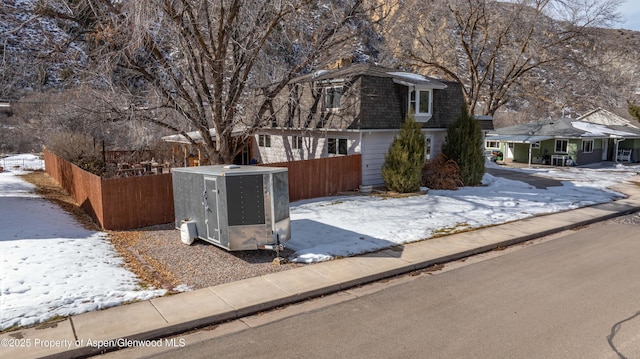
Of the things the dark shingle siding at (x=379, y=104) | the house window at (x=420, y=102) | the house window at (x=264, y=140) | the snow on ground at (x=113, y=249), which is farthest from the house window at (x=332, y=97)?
the house window at (x=264, y=140)

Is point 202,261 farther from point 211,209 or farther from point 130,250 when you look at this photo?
point 130,250

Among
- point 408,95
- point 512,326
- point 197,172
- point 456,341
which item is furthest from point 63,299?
point 408,95

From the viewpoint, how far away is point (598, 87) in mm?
37188

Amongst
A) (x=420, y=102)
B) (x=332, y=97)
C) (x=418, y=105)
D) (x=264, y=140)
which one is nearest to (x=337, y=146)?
(x=332, y=97)

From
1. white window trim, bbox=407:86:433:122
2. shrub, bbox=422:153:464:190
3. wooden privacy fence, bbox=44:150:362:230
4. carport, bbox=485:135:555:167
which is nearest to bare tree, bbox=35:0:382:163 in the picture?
wooden privacy fence, bbox=44:150:362:230

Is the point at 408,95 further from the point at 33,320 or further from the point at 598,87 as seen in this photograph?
the point at 598,87

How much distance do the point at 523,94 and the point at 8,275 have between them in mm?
40234

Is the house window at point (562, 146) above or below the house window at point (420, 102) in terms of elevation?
below

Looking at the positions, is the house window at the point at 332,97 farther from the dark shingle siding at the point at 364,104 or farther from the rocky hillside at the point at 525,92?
the rocky hillside at the point at 525,92

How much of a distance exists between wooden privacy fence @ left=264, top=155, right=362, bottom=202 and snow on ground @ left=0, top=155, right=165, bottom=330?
7237 mm

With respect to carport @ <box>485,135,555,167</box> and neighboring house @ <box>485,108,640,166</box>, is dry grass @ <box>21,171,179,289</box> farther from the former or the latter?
neighboring house @ <box>485,108,640,166</box>

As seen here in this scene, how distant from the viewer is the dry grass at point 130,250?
27.2ft

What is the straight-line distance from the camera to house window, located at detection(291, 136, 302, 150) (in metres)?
23.0

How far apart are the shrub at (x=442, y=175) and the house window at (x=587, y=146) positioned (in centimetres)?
2044
